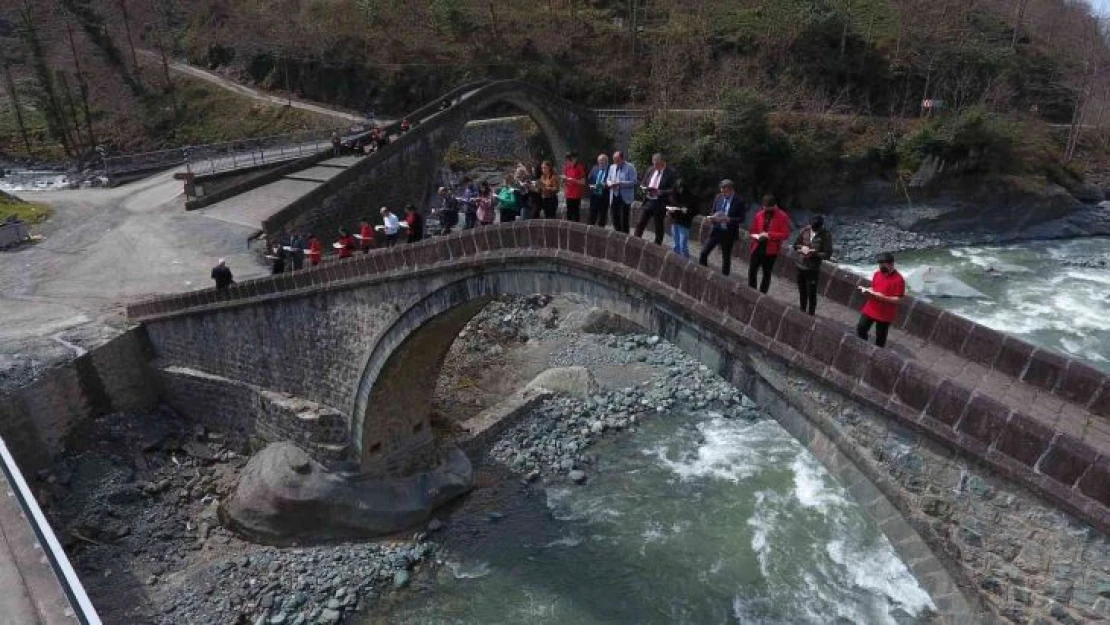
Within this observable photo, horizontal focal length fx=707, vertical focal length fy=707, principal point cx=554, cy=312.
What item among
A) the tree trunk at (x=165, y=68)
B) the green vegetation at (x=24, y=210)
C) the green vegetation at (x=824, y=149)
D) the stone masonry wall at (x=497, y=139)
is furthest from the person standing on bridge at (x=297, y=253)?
the tree trunk at (x=165, y=68)

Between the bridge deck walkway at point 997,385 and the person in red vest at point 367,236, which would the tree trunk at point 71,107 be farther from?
the bridge deck walkway at point 997,385

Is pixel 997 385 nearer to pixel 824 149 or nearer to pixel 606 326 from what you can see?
pixel 606 326

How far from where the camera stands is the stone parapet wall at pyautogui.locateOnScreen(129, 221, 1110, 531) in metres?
5.93

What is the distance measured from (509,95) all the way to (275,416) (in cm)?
1965

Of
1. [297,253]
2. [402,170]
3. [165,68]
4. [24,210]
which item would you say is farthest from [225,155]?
[297,253]

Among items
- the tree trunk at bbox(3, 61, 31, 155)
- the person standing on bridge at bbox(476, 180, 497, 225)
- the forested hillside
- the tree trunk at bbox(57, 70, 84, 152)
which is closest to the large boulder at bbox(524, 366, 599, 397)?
the person standing on bridge at bbox(476, 180, 497, 225)

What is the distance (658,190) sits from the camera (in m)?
Answer: 10.8

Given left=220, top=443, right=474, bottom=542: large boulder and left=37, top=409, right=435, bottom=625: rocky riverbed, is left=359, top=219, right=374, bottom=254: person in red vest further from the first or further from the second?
left=37, top=409, right=435, bottom=625: rocky riverbed

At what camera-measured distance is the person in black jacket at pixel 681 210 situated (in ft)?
33.3

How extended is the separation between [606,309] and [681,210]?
1830 mm

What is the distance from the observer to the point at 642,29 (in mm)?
44156

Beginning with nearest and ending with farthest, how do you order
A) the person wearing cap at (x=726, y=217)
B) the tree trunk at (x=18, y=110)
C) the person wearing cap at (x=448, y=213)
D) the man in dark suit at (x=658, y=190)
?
the person wearing cap at (x=726, y=217) < the man in dark suit at (x=658, y=190) < the person wearing cap at (x=448, y=213) < the tree trunk at (x=18, y=110)

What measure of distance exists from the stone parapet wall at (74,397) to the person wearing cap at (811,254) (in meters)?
15.1

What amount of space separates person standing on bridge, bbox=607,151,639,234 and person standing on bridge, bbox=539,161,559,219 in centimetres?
104
